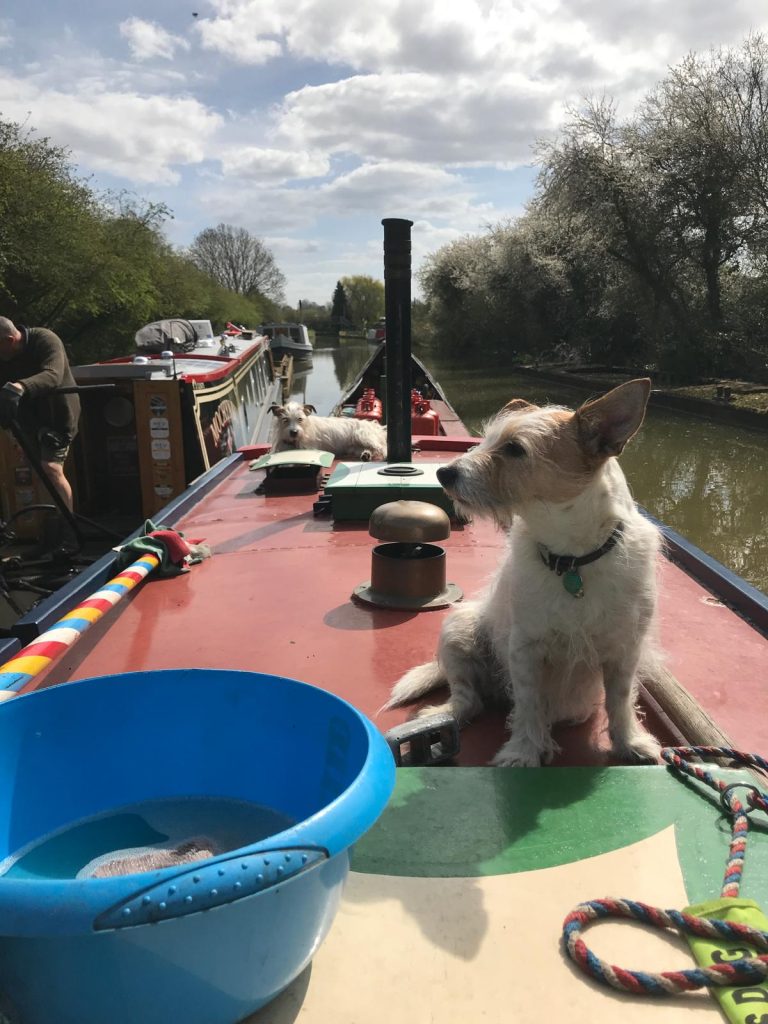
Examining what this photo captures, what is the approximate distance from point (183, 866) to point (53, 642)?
64.4 inches

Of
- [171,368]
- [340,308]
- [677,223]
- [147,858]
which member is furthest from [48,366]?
[340,308]

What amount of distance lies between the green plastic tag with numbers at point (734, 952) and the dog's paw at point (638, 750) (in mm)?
607

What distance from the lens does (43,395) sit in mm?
5500

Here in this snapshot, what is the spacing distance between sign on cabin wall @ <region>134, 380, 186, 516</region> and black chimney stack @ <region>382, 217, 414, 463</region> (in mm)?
3584

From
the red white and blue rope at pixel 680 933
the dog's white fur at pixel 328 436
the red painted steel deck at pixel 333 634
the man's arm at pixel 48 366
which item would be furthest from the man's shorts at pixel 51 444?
the red white and blue rope at pixel 680 933

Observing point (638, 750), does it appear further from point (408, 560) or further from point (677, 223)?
point (677, 223)

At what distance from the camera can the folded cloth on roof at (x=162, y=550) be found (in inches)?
144

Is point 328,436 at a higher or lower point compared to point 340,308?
lower

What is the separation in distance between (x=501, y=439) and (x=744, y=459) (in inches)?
492

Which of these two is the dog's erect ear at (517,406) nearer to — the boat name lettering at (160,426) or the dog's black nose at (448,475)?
the dog's black nose at (448,475)

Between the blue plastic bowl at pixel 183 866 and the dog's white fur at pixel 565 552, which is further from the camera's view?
the dog's white fur at pixel 565 552

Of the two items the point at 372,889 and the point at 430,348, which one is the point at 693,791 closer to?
the point at 372,889

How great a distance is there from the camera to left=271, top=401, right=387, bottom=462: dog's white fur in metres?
7.21

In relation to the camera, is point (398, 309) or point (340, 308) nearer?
point (398, 309)
